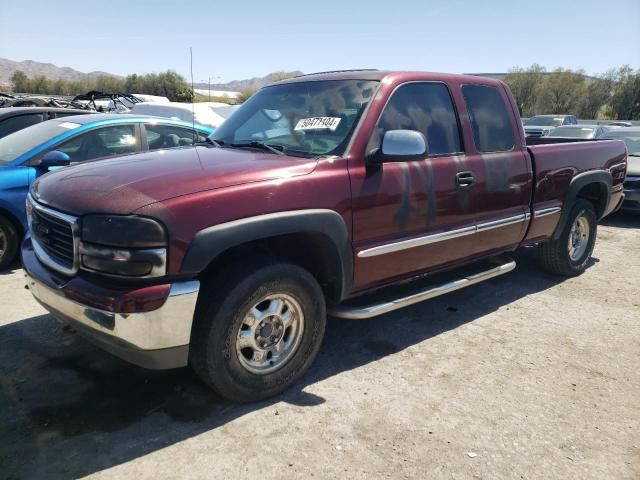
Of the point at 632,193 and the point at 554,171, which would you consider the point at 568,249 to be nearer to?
the point at 554,171

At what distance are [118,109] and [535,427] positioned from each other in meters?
13.3

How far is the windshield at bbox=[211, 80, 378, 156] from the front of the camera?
130 inches

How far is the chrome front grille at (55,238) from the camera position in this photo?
261cm

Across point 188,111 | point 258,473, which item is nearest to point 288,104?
point 258,473

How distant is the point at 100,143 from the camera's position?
226 inches

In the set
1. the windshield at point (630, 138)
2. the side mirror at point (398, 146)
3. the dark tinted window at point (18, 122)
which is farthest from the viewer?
the windshield at point (630, 138)

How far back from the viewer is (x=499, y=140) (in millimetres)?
4242

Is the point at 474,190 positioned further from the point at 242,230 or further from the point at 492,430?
the point at 242,230

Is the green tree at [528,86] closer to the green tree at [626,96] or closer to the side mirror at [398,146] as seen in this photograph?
the green tree at [626,96]

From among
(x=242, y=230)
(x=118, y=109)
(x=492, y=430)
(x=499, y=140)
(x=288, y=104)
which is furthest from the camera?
(x=118, y=109)

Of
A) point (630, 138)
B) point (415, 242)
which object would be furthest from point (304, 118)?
point (630, 138)

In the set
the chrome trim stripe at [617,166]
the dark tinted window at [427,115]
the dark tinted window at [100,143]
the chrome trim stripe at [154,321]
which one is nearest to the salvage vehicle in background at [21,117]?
the dark tinted window at [100,143]

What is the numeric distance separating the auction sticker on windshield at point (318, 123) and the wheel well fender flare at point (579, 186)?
2.79 metres

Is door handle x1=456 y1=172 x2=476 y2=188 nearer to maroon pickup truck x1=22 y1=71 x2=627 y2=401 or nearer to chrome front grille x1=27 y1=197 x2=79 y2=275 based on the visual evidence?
maroon pickup truck x1=22 y1=71 x2=627 y2=401
